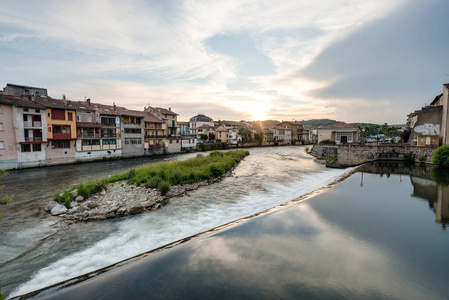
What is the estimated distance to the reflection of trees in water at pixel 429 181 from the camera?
524 inches

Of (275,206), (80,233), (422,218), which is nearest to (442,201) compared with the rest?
(422,218)

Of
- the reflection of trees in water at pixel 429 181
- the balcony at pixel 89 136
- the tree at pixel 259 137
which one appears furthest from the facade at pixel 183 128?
the reflection of trees in water at pixel 429 181

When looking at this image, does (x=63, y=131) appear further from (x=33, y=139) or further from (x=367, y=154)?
(x=367, y=154)

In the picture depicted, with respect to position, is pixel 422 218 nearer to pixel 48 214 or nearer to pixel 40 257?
pixel 40 257

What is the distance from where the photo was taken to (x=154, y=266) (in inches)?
293

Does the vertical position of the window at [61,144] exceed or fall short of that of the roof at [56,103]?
it falls short

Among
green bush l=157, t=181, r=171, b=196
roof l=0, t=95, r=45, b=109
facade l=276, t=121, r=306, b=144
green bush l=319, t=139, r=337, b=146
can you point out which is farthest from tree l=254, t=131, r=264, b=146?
green bush l=157, t=181, r=171, b=196

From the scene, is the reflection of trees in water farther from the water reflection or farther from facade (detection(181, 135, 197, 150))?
facade (detection(181, 135, 197, 150))

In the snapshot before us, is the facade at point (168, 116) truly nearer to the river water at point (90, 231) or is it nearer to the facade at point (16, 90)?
the facade at point (16, 90)

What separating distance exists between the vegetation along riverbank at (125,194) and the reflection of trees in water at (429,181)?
642 inches

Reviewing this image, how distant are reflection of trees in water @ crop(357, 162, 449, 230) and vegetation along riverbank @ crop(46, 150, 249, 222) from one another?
1631 centimetres

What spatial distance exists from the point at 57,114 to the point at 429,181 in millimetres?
47438

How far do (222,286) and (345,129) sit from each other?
43665 mm

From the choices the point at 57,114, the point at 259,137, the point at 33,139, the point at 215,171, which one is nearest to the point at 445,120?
the point at 215,171
